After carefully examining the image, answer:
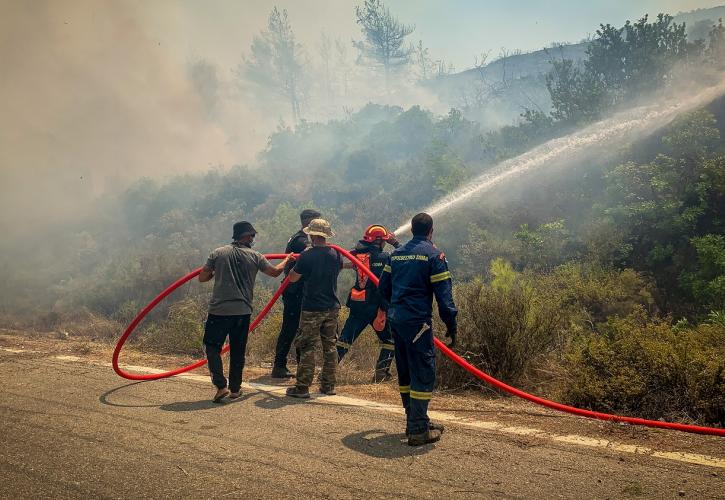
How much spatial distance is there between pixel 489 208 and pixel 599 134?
4770 mm

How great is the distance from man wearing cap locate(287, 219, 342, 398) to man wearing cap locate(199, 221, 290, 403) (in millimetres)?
471

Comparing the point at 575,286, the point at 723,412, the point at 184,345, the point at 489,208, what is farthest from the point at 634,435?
the point at 489,208

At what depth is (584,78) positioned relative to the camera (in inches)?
839

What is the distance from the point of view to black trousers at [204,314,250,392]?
5.76 metres

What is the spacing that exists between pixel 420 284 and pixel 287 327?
3001 mm

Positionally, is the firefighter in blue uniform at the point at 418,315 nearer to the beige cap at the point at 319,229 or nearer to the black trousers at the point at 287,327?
the beige cap at the point at 319,229

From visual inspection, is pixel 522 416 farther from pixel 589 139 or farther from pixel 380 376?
pixel 589 139

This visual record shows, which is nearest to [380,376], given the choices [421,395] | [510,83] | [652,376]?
[421,395]

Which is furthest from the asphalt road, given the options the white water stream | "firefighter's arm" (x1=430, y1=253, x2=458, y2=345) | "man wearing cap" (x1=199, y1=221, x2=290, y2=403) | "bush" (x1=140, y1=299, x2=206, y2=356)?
the white water stream

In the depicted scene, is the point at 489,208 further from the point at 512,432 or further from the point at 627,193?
the point at 512,432

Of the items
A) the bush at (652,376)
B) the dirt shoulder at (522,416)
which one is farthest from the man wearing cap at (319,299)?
the bush at (652,376)

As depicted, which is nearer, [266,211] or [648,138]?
[648,138]

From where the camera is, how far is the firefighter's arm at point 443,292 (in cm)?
429

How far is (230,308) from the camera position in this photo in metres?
5.80
